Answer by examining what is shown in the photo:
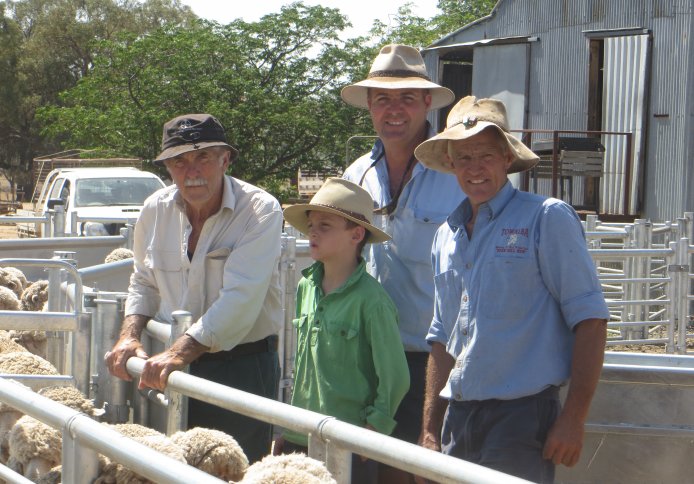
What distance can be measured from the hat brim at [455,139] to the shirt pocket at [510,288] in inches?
14.2

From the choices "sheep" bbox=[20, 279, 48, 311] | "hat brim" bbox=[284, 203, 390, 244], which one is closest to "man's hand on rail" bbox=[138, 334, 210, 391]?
"hat brim" bbox=[284, 203, 390, 244]

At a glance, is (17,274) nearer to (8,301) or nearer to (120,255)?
(120,255)

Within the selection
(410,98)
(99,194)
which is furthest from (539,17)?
(410,98)

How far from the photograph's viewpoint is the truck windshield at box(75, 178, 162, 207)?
17188 millimetres

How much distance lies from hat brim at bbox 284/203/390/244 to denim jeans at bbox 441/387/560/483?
32.3 inches

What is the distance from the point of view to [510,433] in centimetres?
311

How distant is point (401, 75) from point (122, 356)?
5.01ft

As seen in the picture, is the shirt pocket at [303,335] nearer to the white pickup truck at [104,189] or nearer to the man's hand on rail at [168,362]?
the man's hand on rail at [168,362]

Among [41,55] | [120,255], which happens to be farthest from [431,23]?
[120,255]

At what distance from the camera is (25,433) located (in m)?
3.44

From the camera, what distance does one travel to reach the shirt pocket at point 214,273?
405cm

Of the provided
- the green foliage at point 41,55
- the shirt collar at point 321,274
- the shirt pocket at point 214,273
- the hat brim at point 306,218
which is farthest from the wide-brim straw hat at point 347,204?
the green foliage at point 41,55

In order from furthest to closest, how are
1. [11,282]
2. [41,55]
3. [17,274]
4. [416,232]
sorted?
[41,55], [17,274], [11,282], [416,232]

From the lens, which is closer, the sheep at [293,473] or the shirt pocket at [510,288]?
the sheep at [293,473]
